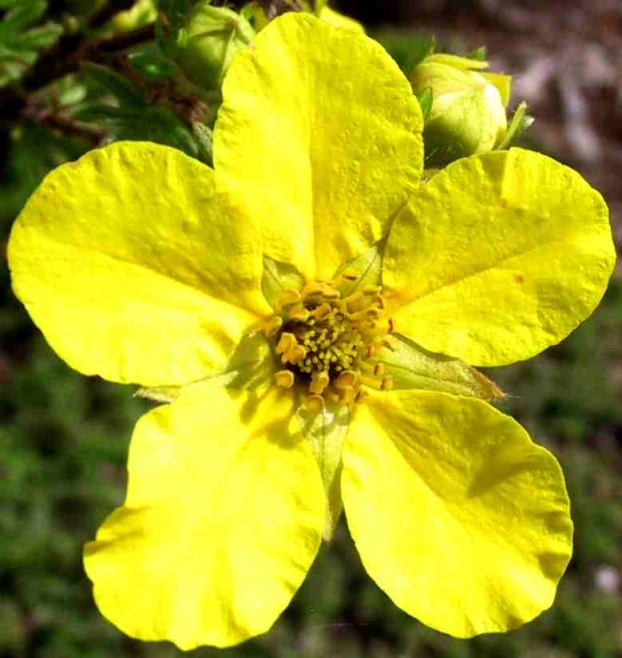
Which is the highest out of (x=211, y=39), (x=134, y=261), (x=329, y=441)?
(x=211, y=39)

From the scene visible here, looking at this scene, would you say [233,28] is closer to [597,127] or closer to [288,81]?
[288,81]

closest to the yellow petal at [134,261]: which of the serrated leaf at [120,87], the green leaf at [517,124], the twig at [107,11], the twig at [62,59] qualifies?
the green leaf at [517,124]

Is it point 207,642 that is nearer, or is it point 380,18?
point 207,642

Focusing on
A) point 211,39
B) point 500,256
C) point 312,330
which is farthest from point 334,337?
point 211,39

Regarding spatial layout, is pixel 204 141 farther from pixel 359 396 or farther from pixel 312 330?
pixel 359 396

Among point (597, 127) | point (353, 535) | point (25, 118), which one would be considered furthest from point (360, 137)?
point (597, 127)

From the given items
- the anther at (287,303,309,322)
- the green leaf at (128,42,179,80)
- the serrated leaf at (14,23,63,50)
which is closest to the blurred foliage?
the serrated leaf at (14,23,63,50)
